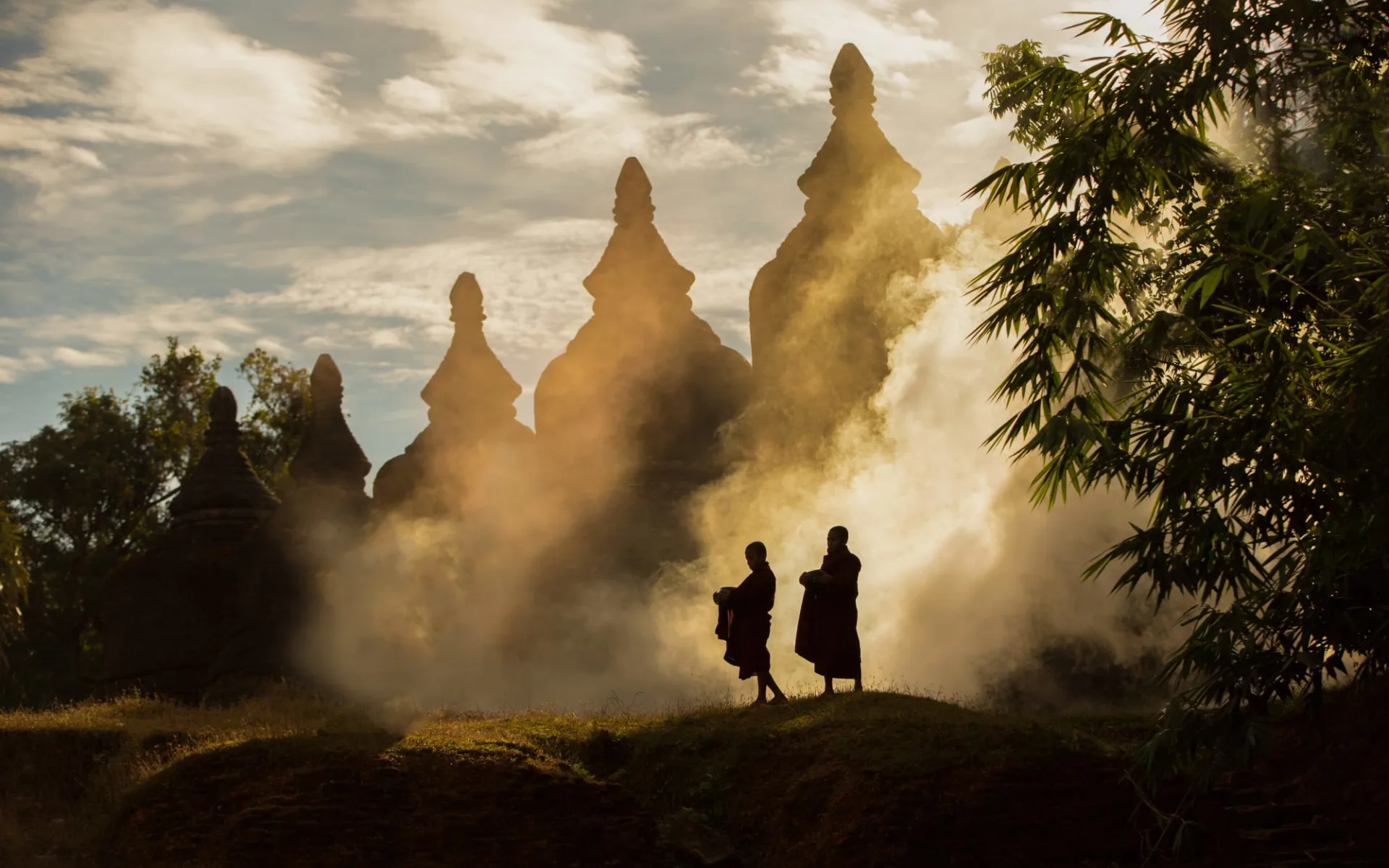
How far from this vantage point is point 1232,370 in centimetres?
1015

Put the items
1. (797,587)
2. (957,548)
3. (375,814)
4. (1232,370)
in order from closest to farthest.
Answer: (1232,370) → (375,814) → (957,548) → (797,587)

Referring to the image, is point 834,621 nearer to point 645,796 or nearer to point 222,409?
point 645,796

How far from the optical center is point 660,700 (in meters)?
24.3

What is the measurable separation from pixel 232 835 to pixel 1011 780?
6.49 m

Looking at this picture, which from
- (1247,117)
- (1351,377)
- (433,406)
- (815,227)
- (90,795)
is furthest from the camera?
(433,406)

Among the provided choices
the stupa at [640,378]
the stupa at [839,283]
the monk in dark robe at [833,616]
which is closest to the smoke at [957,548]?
the monk in dark robe at [833,616]

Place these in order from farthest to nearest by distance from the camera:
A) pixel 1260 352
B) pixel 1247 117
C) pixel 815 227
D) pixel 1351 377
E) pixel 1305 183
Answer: pixel 815 227
pixel 1247 117
pixel 1305 183
pixel 1260 352
pixel 1351 377

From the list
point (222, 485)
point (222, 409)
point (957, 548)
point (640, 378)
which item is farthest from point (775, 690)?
point (640, 378)

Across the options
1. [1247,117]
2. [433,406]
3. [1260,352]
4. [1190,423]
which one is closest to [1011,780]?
[1190,423]

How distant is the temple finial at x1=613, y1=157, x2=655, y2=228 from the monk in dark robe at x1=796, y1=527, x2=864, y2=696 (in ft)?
93.1

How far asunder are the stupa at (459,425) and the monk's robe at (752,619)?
80.8 ft

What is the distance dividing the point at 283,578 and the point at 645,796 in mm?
16631

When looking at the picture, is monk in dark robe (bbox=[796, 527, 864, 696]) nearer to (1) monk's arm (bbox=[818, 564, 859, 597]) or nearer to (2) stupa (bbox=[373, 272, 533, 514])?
(1) monk's arm (bbox=[818, 564, 859, 597])

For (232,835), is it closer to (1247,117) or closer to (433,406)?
(1247,117)
